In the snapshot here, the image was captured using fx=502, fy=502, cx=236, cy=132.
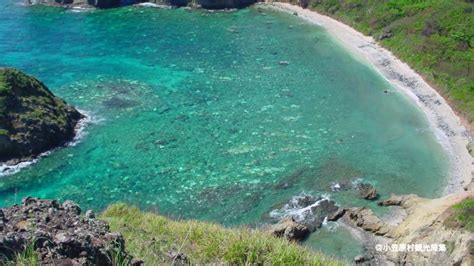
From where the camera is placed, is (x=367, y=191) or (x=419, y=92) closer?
(x=367, y=191)

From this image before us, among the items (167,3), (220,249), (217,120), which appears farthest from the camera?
(167,3)

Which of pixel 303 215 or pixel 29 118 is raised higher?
pixel 29 118

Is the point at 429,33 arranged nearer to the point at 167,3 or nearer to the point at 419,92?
the point at 419,92

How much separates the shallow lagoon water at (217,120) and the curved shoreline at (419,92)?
113cm

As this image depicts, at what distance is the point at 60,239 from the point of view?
11.7m

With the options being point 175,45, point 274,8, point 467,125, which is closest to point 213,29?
point 175,45

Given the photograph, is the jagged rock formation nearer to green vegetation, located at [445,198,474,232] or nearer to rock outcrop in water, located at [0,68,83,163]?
green vegetation, located at [445,198,474,232]

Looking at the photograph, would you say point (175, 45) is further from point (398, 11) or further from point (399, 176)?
point (399, 176)

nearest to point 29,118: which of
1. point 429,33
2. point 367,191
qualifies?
point 367,191

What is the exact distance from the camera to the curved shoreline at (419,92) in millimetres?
43875

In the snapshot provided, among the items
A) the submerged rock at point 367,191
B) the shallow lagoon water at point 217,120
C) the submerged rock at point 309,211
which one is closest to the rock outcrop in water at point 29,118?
the shallow lagoon water at point 217,120

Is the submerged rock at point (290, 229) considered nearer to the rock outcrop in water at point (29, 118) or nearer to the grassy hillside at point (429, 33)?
the rock outcrop in water at point (29, 118)

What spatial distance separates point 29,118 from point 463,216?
37400mm

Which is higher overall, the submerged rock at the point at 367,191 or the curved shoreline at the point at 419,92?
the curved shoreline at the point at 419,92
